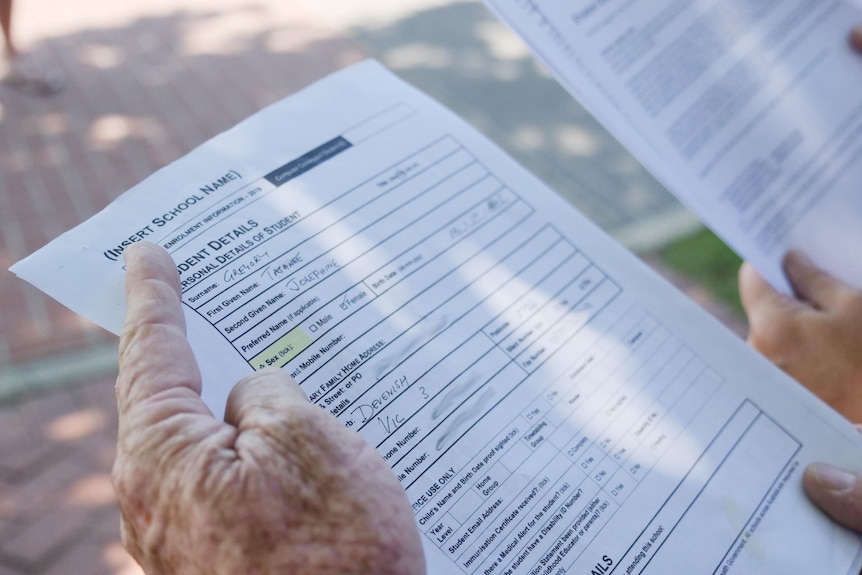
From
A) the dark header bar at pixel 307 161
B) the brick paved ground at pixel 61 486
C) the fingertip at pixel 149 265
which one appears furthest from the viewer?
the brick paved ground at pixel 61 486

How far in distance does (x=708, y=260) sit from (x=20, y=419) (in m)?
2.38

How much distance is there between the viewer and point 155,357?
64cm

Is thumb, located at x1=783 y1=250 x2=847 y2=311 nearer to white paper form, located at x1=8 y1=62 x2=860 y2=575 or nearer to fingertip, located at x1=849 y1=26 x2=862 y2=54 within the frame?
white paper form, located at x1=8 y1=62 x2=860 y2=575

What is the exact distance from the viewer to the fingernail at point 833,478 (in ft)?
2.85

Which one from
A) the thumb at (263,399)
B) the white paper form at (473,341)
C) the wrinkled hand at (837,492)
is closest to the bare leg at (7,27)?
the white paper form at (473,341)

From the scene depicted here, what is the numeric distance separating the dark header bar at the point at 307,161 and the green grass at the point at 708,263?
2059 millimetres

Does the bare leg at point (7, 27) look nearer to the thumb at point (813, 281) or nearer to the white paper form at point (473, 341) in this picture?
the white paper form at point (473, 341)

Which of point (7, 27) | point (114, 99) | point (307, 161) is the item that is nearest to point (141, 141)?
point (114, 99)

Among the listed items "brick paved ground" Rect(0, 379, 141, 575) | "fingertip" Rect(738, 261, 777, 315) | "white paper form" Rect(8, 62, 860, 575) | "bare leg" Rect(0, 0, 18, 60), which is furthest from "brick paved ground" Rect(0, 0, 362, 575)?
"fingertip" Rect(738, 261, 777, 315)

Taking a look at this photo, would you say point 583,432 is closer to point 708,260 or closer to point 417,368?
point 417,368

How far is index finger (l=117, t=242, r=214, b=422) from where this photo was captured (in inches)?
24.6

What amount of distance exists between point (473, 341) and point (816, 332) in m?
0.57

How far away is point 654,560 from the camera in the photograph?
771mm

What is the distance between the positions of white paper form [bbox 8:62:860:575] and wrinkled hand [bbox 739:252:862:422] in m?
0.15
